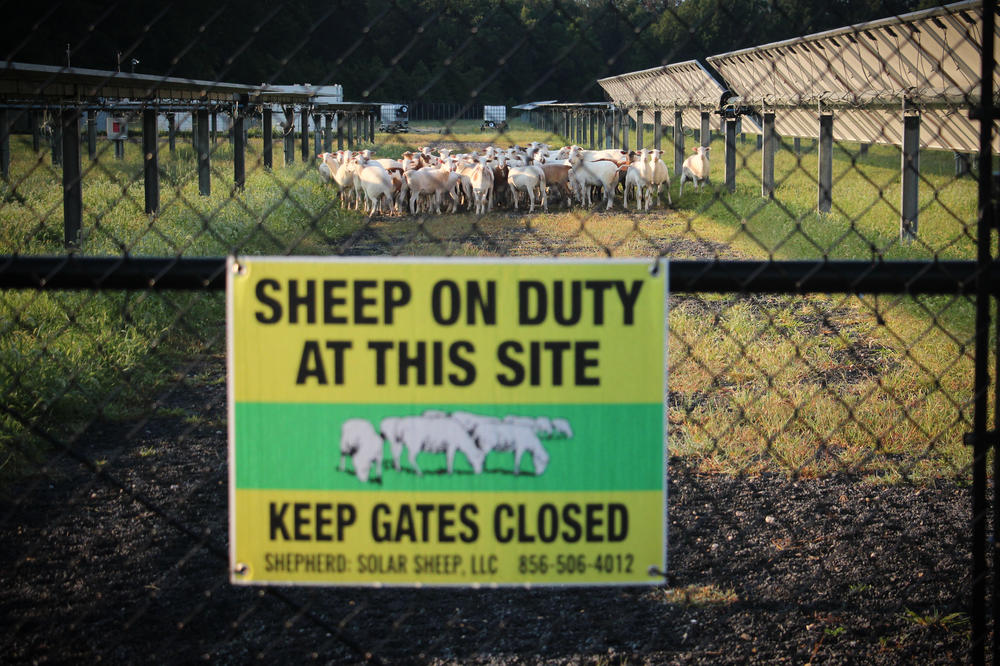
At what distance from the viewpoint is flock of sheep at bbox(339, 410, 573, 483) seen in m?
1.57

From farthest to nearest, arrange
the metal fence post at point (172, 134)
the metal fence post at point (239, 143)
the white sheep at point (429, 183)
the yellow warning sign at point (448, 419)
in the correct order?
the white sheep at point (429, 183) → the metal fence post at point (239, 143) → the metal fence post at point (172, 134) → the yellow warning sign at point (448, 419)

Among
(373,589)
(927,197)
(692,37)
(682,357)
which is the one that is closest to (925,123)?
(927,197)

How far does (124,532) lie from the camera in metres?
3.81

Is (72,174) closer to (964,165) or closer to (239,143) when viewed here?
(239,143)

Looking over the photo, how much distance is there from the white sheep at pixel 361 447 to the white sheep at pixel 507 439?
159 mm

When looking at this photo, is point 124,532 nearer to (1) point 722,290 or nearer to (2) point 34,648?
(2) point 34,648

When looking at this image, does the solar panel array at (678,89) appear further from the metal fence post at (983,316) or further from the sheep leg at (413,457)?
the sheep leg at (413,457)

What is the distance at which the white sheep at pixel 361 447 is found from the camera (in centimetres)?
158

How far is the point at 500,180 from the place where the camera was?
18.2 m

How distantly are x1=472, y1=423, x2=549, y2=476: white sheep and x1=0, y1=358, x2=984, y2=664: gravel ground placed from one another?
0.97 metres

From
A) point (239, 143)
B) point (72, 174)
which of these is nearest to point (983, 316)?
point (72, 174)

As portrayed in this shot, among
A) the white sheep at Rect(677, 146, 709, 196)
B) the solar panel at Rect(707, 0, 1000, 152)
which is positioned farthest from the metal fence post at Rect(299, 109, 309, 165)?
the solar panel at Rect(707, 0, 1000, 152)

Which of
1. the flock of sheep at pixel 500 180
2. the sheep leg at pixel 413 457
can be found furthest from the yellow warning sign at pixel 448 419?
the flock of sheep at pixel 500 180

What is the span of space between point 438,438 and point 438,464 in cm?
4
